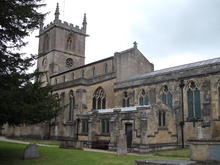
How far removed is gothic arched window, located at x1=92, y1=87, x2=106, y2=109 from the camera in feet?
120

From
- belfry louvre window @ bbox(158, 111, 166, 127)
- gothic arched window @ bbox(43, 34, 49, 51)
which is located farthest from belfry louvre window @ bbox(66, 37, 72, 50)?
belfry louvre window @ bbox(158, 111, 166, 127)

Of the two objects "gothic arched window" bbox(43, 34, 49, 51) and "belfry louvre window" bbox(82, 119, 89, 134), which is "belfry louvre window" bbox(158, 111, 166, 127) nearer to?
"belfry louvre window" bbox(82, 119, 89, 134)

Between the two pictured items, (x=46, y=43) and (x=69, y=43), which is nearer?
(x=69, y=43)

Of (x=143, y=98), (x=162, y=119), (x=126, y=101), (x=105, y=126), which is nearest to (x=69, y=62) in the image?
(x=126, y=101)

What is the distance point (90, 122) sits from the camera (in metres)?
30.4

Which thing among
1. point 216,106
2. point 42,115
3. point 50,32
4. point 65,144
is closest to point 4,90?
point 42,115

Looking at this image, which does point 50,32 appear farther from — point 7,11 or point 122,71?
point 7,11

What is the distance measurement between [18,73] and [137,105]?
19.6 metres

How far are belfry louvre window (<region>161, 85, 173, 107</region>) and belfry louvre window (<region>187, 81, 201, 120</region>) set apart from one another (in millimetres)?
2184

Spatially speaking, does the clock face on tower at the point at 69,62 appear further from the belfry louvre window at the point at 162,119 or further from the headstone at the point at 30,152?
the headstone at the point at 30,152

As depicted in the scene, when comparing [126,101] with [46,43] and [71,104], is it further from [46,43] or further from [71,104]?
[46,43]

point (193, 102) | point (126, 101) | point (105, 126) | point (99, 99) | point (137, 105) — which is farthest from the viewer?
point (99, 99)

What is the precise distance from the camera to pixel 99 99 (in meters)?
36.8

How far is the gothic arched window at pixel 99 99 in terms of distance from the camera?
120ft
